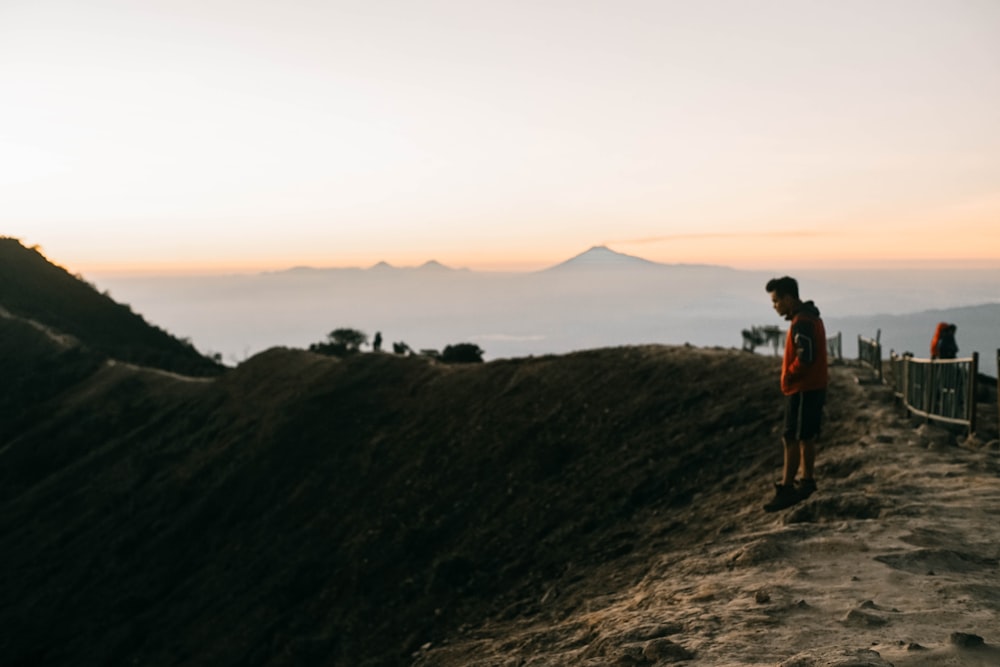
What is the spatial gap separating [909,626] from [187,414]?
29726mm

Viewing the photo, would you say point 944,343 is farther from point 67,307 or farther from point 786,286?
point 67,307

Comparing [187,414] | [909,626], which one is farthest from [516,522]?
[187,414]

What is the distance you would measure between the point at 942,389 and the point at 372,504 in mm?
11840

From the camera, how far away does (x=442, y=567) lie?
1378 cm

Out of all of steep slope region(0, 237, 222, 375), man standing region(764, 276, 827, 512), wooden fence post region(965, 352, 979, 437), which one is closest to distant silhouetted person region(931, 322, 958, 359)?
wooden fence post region(965, 352, 979, 437)

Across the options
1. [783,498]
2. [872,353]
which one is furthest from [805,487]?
[872,353]

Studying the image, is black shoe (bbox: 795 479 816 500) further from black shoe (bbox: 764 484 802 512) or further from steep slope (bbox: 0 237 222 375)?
steep slope (bbox: 0 237 222 375)

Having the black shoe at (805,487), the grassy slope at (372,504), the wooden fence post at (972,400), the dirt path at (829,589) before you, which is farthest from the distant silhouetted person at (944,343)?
the black shoe at (805,487)

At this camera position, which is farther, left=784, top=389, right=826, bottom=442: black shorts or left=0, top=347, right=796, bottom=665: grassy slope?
left=0, top=347, right=796, bottom=665: grassy slope

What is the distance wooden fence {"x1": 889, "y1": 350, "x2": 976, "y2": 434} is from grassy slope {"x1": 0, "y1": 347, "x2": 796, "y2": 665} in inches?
92.3

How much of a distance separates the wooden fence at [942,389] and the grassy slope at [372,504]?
7.69 feet

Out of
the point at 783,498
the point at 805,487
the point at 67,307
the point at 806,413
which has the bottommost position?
the point at 783,498

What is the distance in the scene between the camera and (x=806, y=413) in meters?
9.33

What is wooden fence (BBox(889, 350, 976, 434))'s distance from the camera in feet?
39.8
